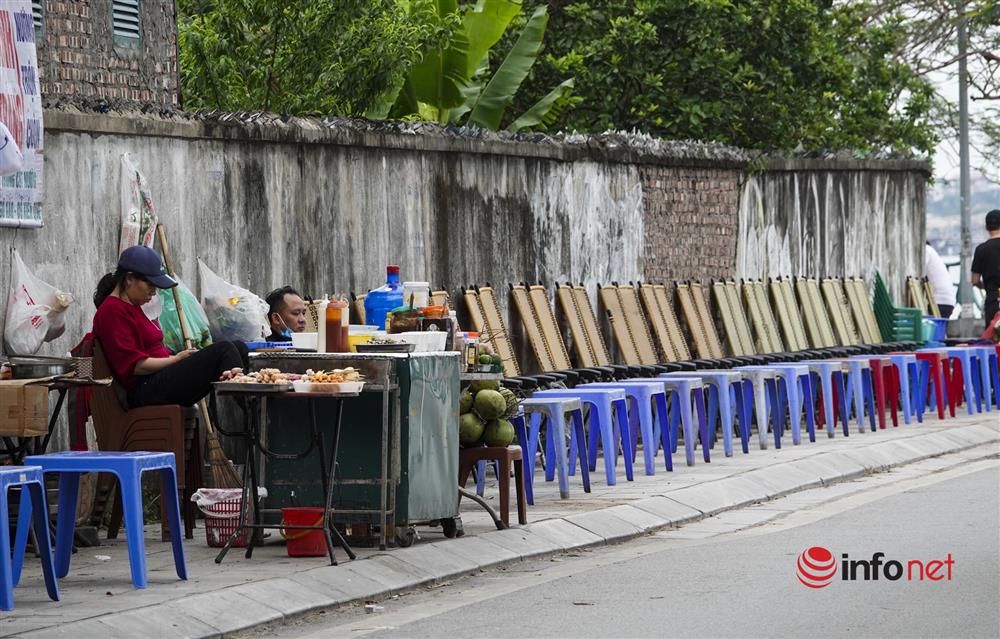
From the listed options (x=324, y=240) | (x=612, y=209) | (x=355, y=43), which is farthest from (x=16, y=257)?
(x=355, y=43)

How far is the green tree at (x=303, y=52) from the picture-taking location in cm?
2117

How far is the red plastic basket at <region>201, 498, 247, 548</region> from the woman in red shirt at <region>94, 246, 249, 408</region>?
0.69m

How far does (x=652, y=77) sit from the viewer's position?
26.5 m

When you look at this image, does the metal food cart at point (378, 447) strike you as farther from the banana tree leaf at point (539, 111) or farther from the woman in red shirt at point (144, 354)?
the banana tree leaf at point (539, 111)

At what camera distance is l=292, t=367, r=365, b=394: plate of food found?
10430 mm

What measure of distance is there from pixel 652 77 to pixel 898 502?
45.2ft

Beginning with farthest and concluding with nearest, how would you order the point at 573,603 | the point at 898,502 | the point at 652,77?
1. the point at 652,77
2. the point at 898,502
3. the point at 573,603

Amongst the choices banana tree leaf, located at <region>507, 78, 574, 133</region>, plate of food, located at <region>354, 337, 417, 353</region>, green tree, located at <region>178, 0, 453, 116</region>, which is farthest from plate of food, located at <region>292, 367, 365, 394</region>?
banana tree leaf, located at <region>507, 78, 574, 133</region>

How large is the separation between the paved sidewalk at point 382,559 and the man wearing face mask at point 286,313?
1.58 m

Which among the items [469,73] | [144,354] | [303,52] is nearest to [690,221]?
[469,73]

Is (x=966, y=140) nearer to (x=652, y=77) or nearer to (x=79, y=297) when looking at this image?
(x=652, y=77)

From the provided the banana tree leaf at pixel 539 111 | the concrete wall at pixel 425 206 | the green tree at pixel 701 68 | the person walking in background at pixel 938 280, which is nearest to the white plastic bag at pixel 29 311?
the concrete wall at pixel 425 206

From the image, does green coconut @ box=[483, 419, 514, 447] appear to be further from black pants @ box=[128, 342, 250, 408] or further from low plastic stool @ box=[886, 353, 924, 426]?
low plastic stool @ box=[886, 353, 924, 426]

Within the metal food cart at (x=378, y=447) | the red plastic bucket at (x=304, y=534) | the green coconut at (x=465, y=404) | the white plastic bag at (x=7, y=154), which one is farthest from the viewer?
the green coconut at (x=465, y=404)
